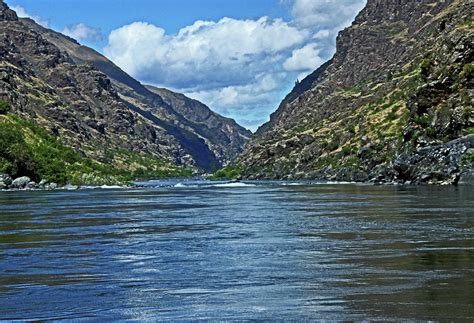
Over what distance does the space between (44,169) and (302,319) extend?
177050 mm

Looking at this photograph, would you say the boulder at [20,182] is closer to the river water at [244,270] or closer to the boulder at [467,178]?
the boulder at [467,178]

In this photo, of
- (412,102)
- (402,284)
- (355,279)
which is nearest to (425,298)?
(402,284)

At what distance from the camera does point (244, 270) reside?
25.7 metres

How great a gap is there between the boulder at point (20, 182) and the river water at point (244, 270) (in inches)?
4488

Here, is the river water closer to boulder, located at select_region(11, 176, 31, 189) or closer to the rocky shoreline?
the rocky shoreline

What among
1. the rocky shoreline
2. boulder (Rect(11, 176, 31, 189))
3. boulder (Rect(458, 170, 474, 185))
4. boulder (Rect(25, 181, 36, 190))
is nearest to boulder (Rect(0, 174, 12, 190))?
the rocky shoreline

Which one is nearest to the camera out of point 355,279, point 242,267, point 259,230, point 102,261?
point 355,279

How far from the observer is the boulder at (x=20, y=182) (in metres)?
156

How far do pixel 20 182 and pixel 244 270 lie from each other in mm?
143426

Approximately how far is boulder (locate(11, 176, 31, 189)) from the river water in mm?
113986

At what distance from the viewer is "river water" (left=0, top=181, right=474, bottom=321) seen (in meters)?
18.5

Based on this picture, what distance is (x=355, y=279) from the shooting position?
2273 cm

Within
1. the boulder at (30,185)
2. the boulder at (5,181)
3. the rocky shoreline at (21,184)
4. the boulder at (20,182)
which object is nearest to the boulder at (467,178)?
the rocky shoreline at (21,184)

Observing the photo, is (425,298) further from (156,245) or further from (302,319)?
(156,245)
